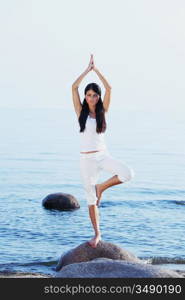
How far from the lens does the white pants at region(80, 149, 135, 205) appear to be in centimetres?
1161

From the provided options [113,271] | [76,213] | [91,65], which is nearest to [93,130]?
[91,65]

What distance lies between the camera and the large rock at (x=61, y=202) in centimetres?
2153

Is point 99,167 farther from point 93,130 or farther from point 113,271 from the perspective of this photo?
point 113,271

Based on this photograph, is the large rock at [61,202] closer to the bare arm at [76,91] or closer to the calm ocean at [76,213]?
the calm ocean at [76,213]

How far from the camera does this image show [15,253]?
52.4 ft

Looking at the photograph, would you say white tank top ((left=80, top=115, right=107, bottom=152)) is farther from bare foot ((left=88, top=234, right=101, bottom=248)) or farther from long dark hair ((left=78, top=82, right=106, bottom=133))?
bare foot ((left=88, top=234, right=101, bottom=248))

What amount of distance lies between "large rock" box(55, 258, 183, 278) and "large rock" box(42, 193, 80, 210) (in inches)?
443

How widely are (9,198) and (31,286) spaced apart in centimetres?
1458

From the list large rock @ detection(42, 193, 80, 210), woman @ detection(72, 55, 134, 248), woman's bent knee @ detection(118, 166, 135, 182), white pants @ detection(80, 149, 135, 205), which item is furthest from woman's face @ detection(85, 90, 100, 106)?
large rock @ detection(42, 193, 80, 210)

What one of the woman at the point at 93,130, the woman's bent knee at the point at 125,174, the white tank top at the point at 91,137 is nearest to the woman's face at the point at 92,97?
the woman at the point at 93,130

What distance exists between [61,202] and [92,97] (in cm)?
1023

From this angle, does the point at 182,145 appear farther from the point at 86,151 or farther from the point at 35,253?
the point at 86,151

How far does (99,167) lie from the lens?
11.9 meters

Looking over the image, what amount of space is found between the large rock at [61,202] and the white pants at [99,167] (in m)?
9.52
